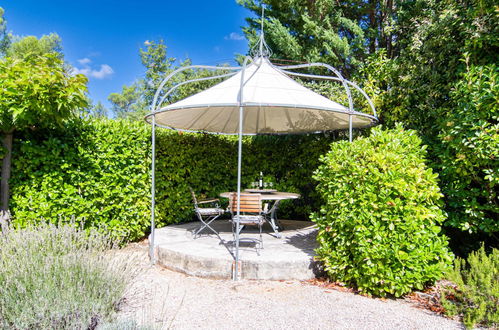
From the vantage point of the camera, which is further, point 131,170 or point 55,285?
point 131,170

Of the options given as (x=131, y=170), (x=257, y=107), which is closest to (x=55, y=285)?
(x=131, y=170)

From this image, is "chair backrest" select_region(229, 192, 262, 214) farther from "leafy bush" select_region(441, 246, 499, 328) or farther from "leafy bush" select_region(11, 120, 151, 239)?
"leafy bush" select_region(441, 246, 499, 328)

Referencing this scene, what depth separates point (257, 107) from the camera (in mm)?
7047

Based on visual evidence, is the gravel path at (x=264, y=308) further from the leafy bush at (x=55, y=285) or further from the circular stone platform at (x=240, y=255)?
the leafy bush at (x=55, y=285)

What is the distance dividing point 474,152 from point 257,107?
4036 mm

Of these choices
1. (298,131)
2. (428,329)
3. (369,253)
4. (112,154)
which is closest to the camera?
(428,329)

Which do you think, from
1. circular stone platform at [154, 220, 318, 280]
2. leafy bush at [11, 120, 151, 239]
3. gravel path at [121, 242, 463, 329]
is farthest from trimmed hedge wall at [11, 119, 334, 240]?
gravel path at [121, 242, 463, 329]

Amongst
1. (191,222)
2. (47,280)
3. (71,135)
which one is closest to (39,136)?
(71,135)

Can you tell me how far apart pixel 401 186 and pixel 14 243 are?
4.28m

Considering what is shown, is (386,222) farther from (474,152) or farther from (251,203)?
(251,203)

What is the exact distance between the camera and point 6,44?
88.6ft

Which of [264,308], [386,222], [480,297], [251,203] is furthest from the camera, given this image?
[251,203]

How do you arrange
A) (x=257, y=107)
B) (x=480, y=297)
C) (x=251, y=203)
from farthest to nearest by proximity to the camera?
(x=257, y=107)
(x=251, y=203)
(x=480, y=297)

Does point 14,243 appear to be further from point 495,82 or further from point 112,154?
point 495,82
